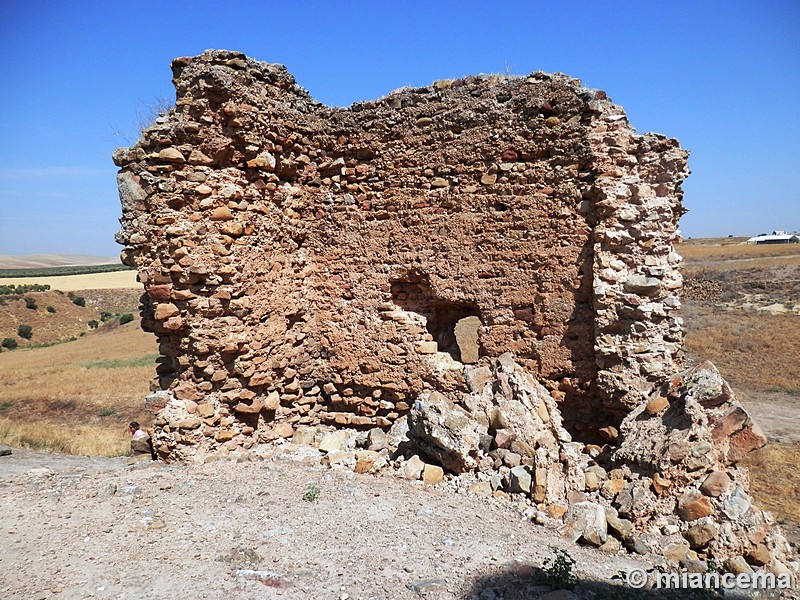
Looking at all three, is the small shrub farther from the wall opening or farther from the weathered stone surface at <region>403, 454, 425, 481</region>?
the wall opening

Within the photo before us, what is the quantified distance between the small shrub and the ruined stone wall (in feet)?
4.92

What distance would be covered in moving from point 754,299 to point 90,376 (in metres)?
27.0

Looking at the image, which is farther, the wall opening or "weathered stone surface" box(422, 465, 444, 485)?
the wall opening

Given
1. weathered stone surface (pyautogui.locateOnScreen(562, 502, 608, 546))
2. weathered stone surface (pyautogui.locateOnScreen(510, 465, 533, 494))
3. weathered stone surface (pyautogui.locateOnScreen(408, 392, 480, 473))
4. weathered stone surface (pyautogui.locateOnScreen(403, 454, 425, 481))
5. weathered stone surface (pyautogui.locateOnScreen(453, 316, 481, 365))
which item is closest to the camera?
weathered stone surface (pyautogui.locateOnScreen(562, 502, 608, 546))

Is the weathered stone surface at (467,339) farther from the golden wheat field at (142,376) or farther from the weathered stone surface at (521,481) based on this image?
the weathered stone surface at (521,481)

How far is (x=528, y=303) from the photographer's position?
5.85m

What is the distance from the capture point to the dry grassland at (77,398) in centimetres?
898

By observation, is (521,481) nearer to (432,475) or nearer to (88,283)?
(432,475)

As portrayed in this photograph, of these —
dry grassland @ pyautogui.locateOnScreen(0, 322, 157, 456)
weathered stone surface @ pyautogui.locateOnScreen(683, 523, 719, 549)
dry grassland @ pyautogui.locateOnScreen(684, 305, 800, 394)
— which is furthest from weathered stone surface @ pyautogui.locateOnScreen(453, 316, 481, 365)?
weathered stone surface @ pyautogui.locateOnScreen(683, 523, 719, 549)

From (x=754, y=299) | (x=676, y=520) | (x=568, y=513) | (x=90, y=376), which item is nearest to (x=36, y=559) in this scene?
(x=568, y=513)

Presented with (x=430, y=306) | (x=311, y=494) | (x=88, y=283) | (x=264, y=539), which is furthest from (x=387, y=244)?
(x=88, y=283)

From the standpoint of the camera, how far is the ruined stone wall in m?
5.45

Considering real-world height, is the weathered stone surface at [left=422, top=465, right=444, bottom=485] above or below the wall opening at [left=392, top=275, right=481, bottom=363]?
below

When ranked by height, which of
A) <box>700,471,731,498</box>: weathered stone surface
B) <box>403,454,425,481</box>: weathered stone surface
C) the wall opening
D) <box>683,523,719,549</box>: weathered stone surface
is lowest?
<box>683,523,719,549</box>: weathered stone surface
